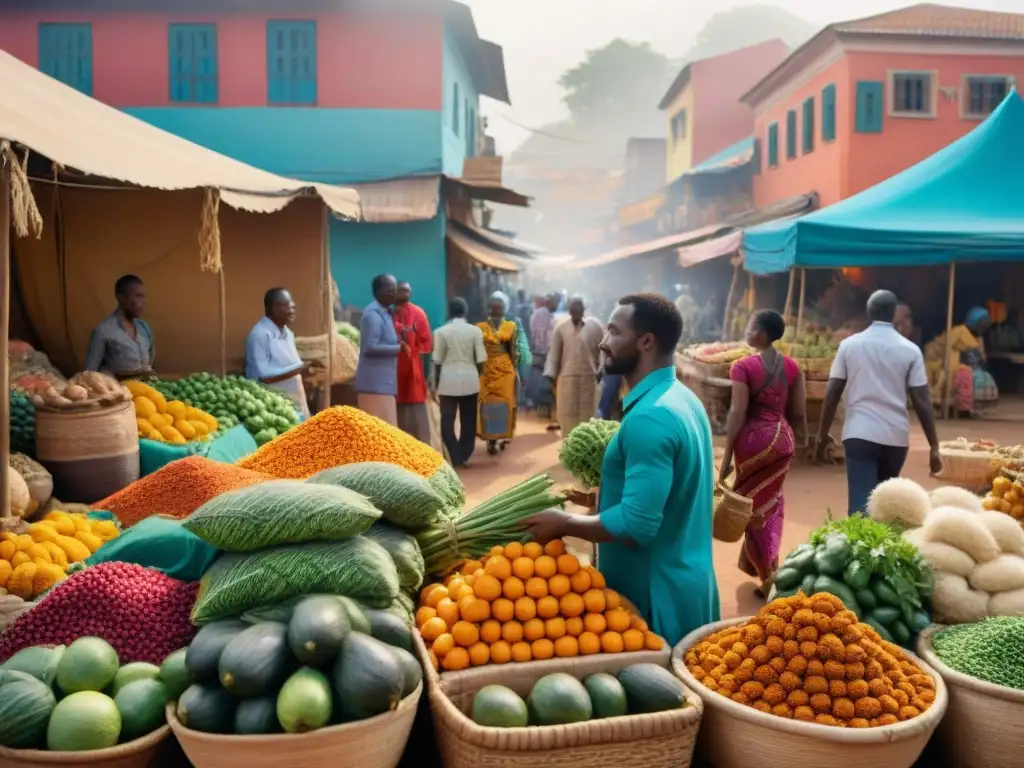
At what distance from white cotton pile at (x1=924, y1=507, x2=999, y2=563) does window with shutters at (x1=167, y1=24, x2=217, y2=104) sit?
16.0 meters

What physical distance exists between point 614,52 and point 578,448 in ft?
263

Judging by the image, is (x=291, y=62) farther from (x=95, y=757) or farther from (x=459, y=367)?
(x=95, y=757)

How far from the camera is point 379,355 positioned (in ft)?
26.6

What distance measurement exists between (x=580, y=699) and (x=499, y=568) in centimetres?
54

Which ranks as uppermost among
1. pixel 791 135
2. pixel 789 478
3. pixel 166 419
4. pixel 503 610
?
pixel 791 135

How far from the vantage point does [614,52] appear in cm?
7912

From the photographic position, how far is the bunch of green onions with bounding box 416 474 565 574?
341 cm

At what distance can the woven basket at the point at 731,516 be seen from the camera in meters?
4.28

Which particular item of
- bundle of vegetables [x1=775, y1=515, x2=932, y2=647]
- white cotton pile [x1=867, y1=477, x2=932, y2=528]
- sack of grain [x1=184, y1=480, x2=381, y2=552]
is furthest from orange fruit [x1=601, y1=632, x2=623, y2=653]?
white cotton pile [x1=867, y1=477, x2=932, y2=528]

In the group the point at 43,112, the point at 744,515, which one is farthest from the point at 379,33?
the point at 744,515

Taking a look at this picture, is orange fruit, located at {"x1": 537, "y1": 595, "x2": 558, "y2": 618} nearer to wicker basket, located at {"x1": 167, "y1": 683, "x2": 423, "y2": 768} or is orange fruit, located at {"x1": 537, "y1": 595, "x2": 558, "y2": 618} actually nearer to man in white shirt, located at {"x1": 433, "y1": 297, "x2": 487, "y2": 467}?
wicker basket, located at {"x1": 167, "y1": 683, "x2": 423, "y2": 768}

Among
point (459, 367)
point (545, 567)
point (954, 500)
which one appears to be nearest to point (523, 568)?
point (545, 567)

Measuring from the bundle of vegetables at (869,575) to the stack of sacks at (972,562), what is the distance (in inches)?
3.2

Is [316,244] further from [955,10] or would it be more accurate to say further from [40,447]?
[955,10]
